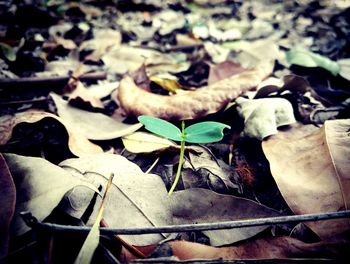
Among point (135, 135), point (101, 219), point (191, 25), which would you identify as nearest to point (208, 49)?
point (191, 25)

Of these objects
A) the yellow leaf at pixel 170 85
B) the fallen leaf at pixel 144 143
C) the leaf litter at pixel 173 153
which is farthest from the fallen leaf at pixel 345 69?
the fallen leaf at pixel 144 143

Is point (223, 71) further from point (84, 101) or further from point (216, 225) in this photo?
point (216, 225)

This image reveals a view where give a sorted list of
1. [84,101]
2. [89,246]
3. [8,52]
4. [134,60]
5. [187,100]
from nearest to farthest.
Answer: [89,246] → [187,100] → [84,101] → [8,52] → [134,60]

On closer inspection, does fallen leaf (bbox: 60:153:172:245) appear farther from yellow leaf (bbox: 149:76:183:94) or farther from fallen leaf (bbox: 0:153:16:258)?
yellow leaf (bbox: 149:76:183:94)

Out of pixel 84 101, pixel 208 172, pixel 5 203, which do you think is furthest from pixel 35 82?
pixel 208 172

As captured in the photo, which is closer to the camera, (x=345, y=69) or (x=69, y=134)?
(x=69, y=134)
